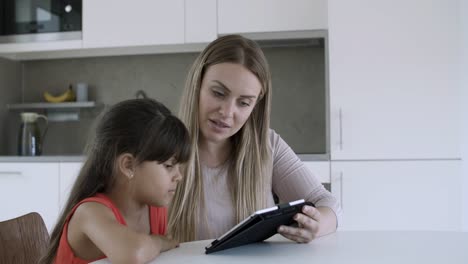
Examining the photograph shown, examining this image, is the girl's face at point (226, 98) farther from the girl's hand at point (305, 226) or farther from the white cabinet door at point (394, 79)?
the white cabinet door at point (394, 79)

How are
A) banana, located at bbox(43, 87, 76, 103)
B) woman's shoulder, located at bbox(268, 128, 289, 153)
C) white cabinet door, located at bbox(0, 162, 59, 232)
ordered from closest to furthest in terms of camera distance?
woman's shoulder, located at bbox(268, 128, 289, 153)
white cabinet door, located at bbox(0, 162, 59, 232)
banana, located at bbox(43, 87, 76, 103)

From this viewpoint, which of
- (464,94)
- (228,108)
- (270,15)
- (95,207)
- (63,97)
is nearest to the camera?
(95,207)

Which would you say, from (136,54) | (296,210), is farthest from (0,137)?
(296,210)

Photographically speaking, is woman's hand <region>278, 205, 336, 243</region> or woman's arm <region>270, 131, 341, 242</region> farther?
woman's arm <region>270, 131, 341, 242</region>

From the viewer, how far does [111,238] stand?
927mm

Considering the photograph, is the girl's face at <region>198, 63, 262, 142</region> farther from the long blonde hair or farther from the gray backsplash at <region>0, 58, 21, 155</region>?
the gray backsplash at <region>0, 58, 21, 155</region>

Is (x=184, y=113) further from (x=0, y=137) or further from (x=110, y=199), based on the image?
(x=0, y=137)

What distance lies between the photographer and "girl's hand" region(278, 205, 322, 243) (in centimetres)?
105

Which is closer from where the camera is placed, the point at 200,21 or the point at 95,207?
the point at 95,207

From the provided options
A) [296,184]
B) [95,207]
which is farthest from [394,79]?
[95,207]

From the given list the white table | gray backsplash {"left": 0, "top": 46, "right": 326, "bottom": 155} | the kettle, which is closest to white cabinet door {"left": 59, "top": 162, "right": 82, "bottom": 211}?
the kettle

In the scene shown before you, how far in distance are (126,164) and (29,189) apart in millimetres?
1794

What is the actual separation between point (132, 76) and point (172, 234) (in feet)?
6.61

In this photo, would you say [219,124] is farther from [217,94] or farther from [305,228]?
[305,228]
